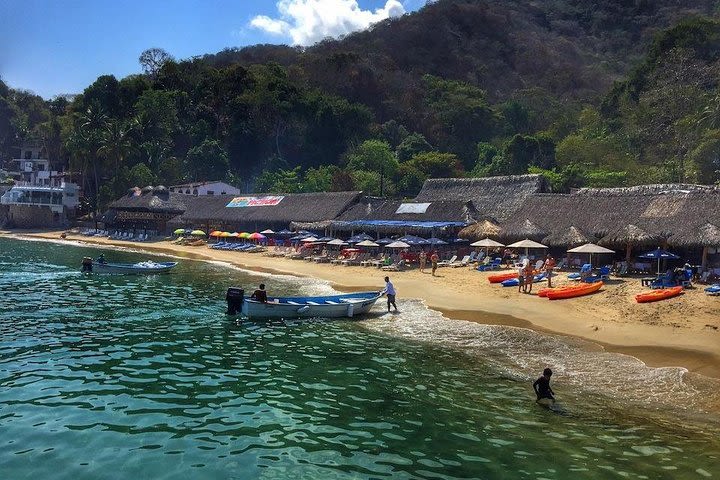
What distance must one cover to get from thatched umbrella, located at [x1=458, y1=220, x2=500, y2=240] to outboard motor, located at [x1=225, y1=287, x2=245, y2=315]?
719 inches

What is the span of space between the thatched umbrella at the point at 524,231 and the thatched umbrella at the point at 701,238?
7134 mm

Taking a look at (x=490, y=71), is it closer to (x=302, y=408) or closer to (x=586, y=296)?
(x=586, y=296)

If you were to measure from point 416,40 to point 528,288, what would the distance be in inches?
3979

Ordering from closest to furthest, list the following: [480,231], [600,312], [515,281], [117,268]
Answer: [600,312], [515,281], [117,268], [480,231]

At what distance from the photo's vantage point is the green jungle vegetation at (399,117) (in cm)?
5903

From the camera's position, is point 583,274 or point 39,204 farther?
point 39,204

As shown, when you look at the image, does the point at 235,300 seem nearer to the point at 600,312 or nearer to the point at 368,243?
the point at 600,312

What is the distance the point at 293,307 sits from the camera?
2078 centimetres

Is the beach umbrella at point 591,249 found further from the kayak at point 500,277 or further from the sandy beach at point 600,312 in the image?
the kayak at point 500,277

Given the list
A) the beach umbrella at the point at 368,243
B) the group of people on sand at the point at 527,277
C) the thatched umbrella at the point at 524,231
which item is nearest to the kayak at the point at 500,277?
the group of people on sand at the point at 527,277

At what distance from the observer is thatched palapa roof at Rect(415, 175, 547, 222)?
39.6 meters

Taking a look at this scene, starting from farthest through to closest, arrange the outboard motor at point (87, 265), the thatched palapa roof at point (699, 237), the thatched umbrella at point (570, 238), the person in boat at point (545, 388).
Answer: the outboard motor at point (87, 265) → the thatched umbrella at point (570, 238) → the thatched palapa roof at point (699, 237) → the person in boat at point (545, 388)

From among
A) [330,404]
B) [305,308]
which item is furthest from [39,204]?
[330,404]

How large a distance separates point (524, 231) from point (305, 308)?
1628 centimetres
